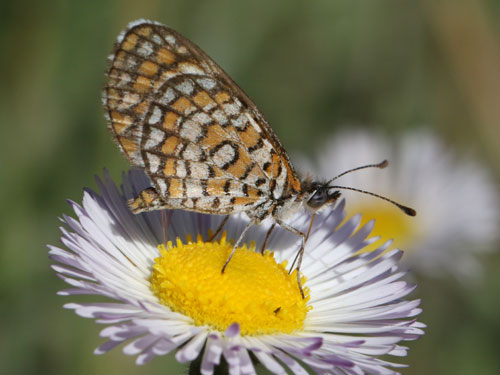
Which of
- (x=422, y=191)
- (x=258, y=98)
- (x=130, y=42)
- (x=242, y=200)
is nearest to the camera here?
(x=130, y=42)

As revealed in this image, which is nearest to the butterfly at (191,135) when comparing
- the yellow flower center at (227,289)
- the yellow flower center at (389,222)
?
the yellow flower center at (227,289)

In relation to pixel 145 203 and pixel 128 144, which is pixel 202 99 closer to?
pixel 128 144

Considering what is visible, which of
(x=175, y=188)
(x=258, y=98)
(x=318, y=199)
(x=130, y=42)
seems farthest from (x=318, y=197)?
(x=258, y=98)

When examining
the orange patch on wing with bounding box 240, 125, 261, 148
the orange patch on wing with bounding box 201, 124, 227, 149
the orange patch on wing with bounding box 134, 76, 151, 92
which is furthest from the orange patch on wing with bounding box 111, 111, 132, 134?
the orange patch on wing with bounding box 240, 125, 261, 148

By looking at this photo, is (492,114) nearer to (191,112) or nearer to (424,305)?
(424,305)

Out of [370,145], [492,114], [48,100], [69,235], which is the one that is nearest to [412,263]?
[492,114]

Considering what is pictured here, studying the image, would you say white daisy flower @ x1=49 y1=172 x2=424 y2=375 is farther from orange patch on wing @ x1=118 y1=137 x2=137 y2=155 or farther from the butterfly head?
the butterfly head
